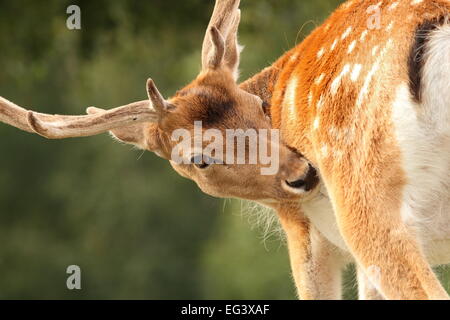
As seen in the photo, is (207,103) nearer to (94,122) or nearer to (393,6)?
(94,122)

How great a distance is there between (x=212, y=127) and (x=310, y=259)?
95 cm

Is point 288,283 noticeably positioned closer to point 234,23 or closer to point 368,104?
point 234,23

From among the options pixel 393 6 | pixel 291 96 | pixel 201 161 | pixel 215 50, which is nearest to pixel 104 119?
pixel 201 161

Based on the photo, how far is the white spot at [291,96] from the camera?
6035 millimetres

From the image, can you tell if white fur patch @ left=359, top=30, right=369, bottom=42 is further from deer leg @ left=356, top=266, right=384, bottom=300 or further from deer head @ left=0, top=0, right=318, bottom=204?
deer leg @ left=356, top=266, right=384, bottom=300

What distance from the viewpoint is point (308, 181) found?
5.92m

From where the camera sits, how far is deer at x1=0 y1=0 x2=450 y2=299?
203 inches

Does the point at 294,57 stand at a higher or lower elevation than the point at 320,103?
higher

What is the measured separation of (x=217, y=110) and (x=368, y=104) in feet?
3.42

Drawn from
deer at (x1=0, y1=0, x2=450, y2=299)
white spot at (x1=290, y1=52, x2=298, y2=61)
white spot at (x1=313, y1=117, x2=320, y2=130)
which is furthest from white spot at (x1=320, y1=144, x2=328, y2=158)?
white spot at (x1=290, y1=52, x2=298, y2=61)

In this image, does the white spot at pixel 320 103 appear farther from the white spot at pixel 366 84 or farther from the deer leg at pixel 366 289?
the deer leg at pixel 366 289

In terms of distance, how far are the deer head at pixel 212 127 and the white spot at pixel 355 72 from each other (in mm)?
631

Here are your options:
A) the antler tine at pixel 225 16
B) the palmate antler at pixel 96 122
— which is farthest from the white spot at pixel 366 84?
the antler tine at pixel 225 16
